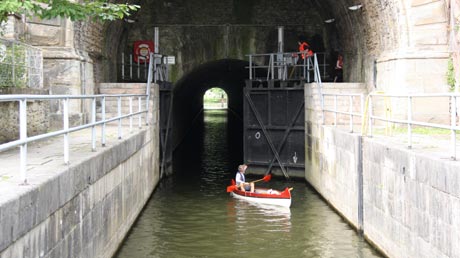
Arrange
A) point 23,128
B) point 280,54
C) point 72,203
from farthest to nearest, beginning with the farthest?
point 280,54
point 72,203
point 23,128

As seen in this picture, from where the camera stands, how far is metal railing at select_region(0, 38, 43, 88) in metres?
11.5

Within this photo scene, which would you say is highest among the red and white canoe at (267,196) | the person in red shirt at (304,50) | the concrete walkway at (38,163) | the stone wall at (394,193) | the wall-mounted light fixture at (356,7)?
the wall-mounted light fixture at (356,7)

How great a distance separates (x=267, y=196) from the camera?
1575cm

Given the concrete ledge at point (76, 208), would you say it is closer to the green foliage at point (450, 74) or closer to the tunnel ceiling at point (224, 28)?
the green foliage at point (450, 74)

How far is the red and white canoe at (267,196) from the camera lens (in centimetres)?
1542

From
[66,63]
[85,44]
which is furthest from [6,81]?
[85,44]

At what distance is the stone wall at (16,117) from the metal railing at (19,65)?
28cm

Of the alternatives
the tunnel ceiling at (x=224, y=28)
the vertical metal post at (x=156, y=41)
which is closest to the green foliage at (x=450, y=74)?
the tunnel ceiling at (x=224, y=28)

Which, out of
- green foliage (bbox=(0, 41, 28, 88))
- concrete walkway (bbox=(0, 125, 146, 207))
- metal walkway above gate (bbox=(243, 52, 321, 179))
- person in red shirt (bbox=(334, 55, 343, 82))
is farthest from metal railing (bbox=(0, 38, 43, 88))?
person in red shirt (bbox=(334, 55, 343, 82))

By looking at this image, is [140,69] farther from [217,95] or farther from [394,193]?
[217,95]

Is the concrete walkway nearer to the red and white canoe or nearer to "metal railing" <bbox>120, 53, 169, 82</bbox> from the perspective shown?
the red and white canoe

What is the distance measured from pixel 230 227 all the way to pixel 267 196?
2517 mm

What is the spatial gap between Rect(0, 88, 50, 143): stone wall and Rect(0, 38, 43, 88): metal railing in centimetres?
28

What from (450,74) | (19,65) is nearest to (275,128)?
(450,74)
